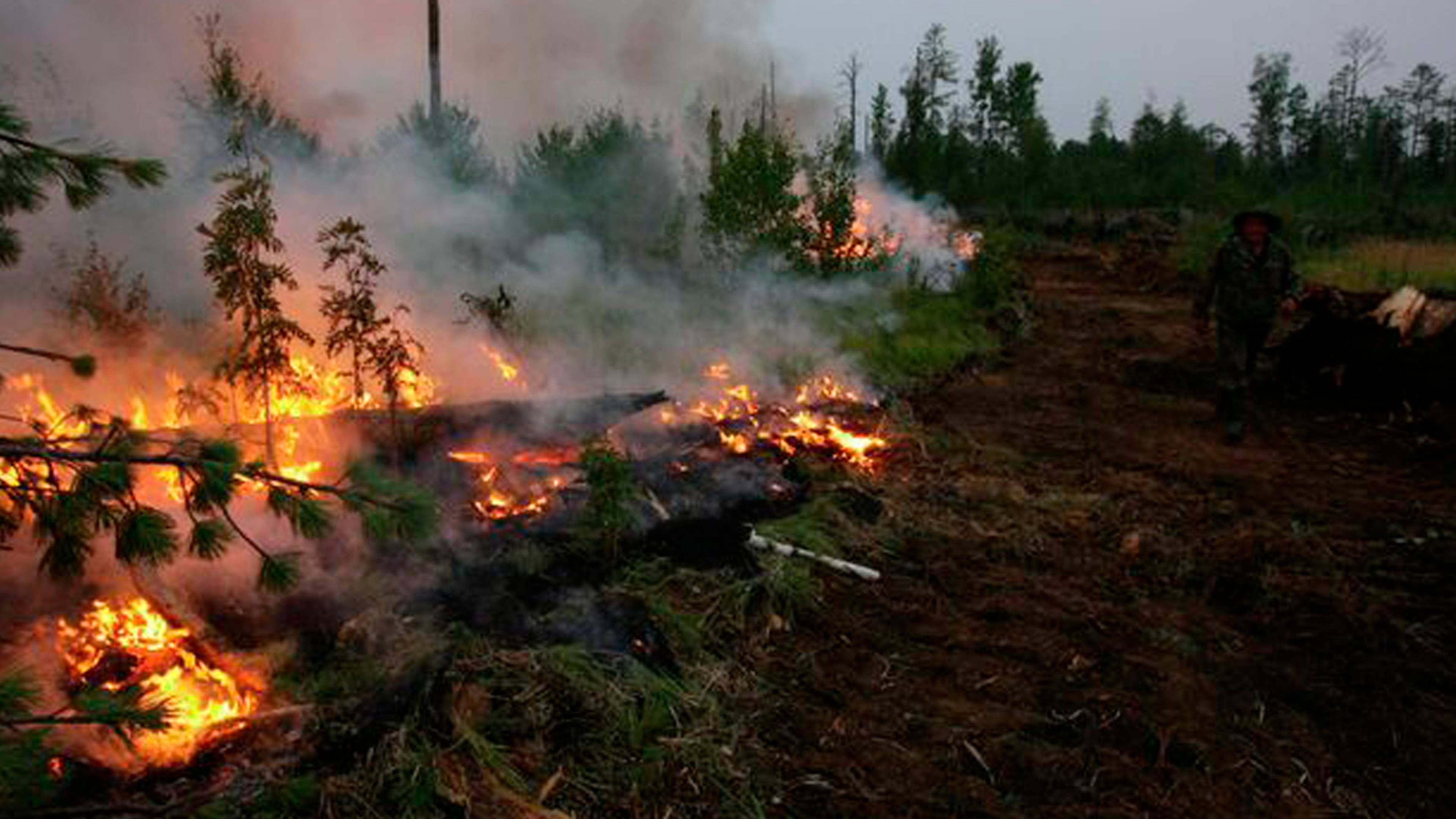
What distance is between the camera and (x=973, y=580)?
5.24 m

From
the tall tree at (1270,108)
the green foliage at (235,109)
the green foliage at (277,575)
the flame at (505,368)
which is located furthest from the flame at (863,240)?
the tall tree at (1270,108)

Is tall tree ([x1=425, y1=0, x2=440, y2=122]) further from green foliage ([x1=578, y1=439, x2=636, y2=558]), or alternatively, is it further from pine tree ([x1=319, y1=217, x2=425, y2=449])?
green foliage ([x1=578, y1=439, x2=636, y2=558])

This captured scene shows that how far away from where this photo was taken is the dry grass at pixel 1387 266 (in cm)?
1538

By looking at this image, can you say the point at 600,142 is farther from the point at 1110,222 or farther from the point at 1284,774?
the point at 1110,222

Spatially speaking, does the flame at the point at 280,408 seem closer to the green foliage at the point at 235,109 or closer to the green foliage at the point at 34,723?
the green foliage at the point at 235,109

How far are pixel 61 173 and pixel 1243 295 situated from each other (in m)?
8.97

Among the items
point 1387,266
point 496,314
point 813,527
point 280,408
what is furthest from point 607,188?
point 1387,266

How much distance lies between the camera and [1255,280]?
317 inches

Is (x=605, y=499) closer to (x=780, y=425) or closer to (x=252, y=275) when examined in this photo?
(x=252, y=275)

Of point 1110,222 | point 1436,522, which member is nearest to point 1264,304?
point 1436,522

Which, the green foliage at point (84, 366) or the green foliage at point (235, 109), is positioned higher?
the green foliage at point (235, 109)

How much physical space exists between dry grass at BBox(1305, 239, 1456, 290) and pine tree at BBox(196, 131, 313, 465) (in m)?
14.3

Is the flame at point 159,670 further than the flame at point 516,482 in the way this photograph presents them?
No

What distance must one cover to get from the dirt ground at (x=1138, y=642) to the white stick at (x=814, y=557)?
11 centimetres
